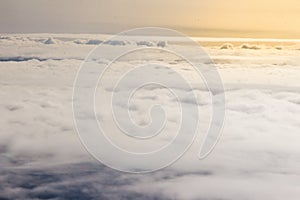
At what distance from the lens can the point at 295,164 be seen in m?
158

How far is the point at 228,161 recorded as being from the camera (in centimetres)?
16588

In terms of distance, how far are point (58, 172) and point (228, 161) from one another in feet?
192

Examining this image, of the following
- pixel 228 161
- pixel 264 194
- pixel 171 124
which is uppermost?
pixel 171 124

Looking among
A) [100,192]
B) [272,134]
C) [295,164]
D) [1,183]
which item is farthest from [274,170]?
[1,183]

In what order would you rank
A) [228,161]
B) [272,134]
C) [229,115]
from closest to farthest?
[228,161]
[272,134]
[229,115]

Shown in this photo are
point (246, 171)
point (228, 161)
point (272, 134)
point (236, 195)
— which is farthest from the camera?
point (272, 134)

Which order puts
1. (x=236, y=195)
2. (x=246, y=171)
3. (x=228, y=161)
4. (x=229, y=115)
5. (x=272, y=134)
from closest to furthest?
(x=236, y=195) → (x=246, y=171) → (x=228, y=161) → (x=272, y=134) → (x=229, y=115)

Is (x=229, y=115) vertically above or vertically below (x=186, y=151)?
above

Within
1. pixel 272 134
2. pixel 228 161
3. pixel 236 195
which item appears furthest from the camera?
pixel 272 134

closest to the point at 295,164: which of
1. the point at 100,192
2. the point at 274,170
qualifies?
the point at 274,170

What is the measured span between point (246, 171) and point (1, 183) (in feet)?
258

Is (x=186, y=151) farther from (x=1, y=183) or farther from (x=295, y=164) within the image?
(x=1, y=183)

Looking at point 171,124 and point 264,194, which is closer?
point 264,194

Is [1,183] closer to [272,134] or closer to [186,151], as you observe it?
[186,151]
